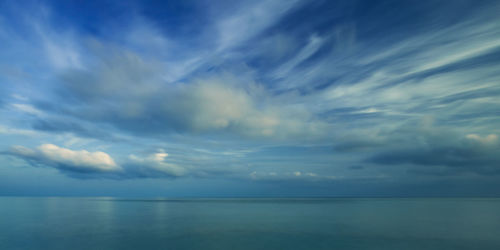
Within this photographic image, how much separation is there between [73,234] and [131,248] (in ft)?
44.6

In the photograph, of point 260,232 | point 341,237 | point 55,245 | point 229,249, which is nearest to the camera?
point 229,249

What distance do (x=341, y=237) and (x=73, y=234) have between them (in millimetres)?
34692

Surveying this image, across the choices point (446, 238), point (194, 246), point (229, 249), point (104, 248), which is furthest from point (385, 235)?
point (104, 248)

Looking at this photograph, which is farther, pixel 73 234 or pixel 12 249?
pixel 73 234

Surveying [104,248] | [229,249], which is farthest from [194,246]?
[104,248]

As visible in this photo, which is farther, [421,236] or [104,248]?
[421,236]

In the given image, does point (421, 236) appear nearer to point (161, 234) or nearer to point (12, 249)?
point (161, 234)

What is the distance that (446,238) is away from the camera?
116 ft

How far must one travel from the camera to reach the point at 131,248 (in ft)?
96.4

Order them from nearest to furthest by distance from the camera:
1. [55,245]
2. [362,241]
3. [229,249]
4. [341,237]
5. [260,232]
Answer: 1. [229,249]
2. [55,245]
3. [362,241]
4. [341,237]
5. [260,232]

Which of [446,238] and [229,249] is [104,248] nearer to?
[229,249]

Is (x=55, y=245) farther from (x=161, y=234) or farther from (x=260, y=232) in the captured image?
(x=260, y=232)

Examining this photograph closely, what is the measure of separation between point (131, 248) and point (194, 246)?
6.36 metres

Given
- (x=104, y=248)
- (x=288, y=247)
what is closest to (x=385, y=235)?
(x=288, y=247)
